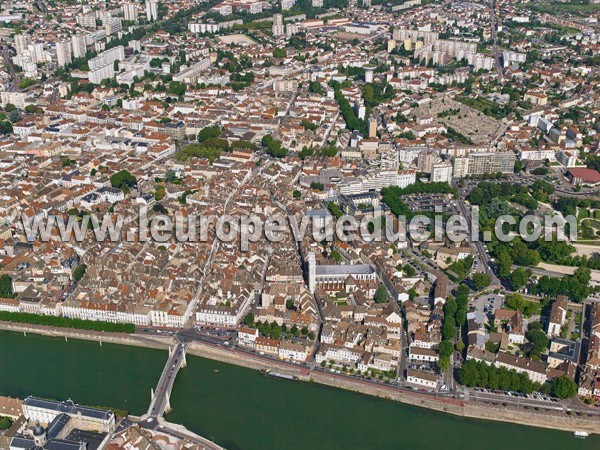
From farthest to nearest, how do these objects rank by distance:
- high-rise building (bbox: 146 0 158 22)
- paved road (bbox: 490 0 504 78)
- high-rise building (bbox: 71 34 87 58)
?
high-rise building (bbox: 146 0 158 22), high-rise building (bbox: 71 34 87 58), paved road (bbox: 490 0 504 78)

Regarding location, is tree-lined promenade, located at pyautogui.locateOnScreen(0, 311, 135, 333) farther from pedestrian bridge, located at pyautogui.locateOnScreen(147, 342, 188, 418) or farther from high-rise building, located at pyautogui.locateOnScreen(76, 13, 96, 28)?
high-rise building, located at pyautogui.locateOnScreen(76, 13, 96, 28)

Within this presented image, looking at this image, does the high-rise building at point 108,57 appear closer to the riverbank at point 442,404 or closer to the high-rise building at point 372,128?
the high-rise building at point 372,128

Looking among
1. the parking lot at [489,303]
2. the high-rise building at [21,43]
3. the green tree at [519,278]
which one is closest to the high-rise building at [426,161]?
the green tree at [519,278]

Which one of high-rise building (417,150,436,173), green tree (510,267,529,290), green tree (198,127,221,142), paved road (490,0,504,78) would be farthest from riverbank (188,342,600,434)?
paved road (490,0,504,78)

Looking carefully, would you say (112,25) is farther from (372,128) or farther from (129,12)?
(372,128)

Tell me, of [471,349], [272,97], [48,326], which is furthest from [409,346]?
[272,97]

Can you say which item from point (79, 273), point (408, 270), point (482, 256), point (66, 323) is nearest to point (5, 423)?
point (66, 323)

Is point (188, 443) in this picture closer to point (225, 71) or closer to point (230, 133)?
point (230, 133)
